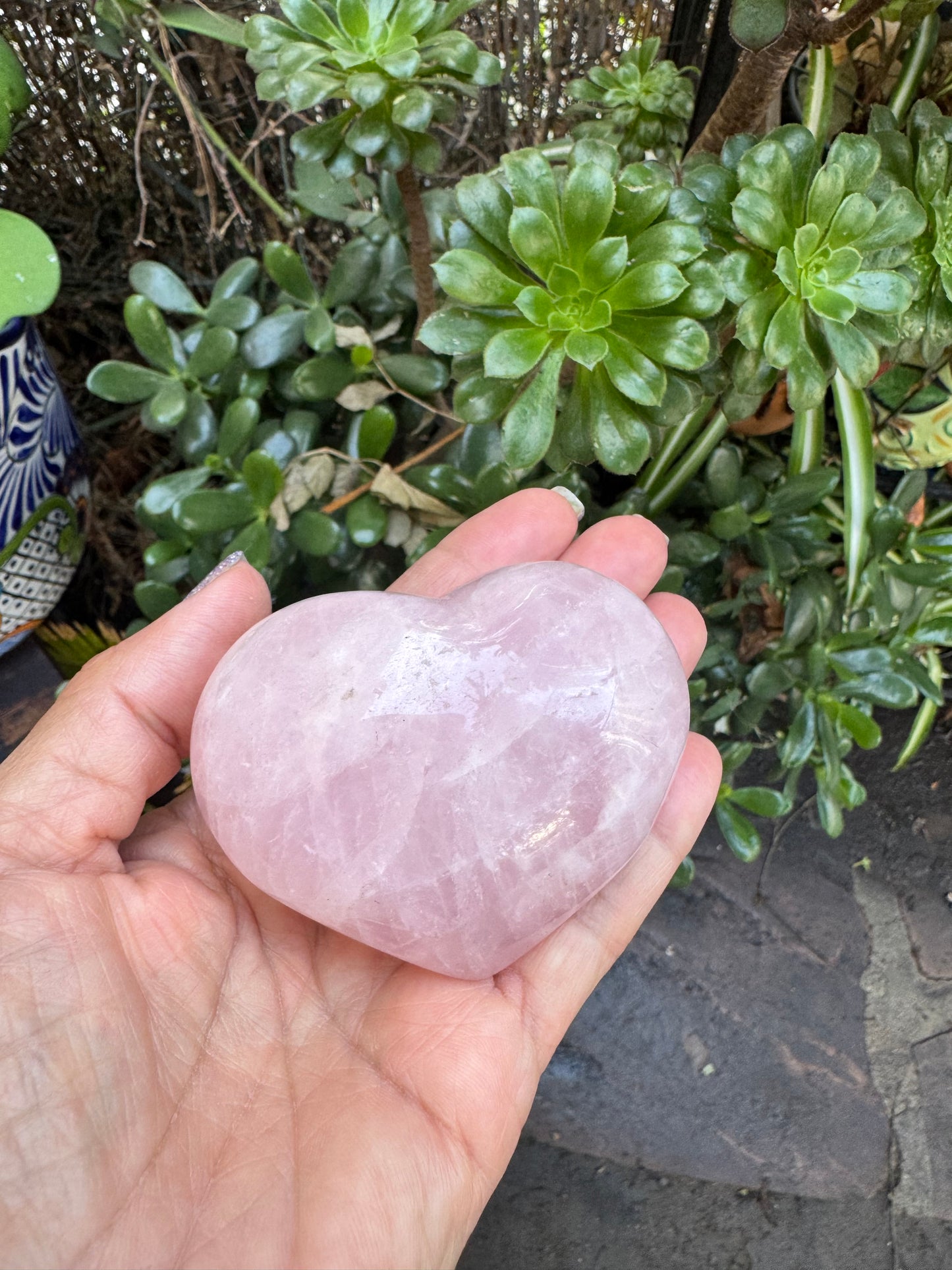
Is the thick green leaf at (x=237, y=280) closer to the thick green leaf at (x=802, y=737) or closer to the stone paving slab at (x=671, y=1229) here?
the thick green leaf at (x=802, y=737)

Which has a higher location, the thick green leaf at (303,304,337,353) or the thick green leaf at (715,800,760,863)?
the thick green leaf at (303,304,337,353)

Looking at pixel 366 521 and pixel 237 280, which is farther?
pixel 237 280

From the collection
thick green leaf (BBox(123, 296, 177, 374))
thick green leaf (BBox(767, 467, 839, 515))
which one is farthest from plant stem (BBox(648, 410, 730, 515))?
thick green leaf (BBox(123, 296, 177, 374))

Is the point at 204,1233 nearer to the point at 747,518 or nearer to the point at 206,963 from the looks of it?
the point at 206,963

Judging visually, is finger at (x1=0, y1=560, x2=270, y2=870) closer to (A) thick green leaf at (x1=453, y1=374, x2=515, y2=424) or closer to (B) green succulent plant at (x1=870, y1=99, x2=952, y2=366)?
(A) thick green leaf at (x1=453, y1=374, x2=515, y2=424)

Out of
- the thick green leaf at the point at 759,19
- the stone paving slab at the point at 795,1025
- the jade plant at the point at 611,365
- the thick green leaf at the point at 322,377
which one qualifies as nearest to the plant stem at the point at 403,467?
the jade plant at the point at 611,365

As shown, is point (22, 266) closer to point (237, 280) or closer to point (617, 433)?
point (237, 280)

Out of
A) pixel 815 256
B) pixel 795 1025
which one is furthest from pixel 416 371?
pixel 795 1025
